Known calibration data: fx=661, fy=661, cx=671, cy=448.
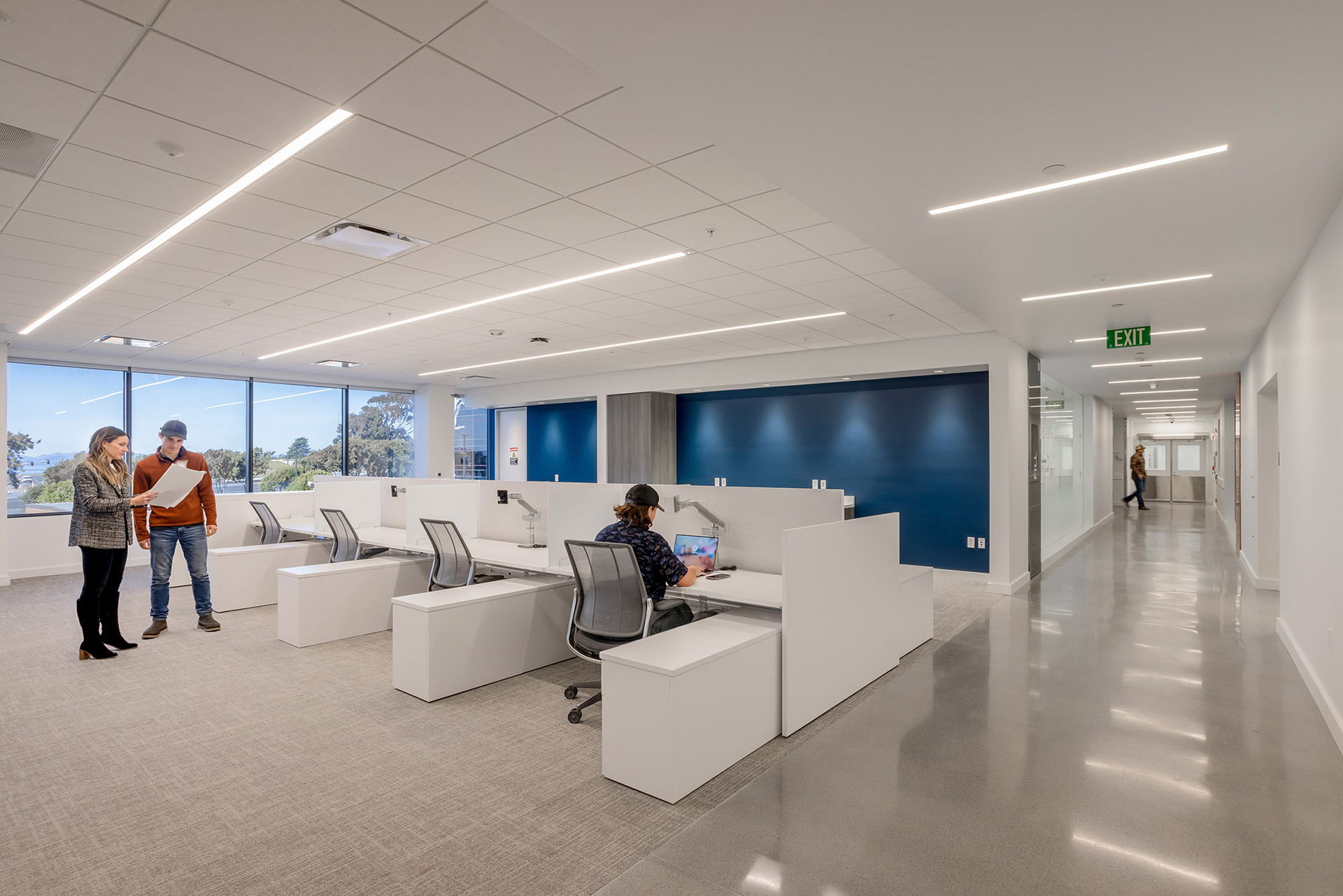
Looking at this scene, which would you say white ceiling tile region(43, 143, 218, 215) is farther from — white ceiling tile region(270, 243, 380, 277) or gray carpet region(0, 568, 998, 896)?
gray carpet region(0, 568, 998, 896)

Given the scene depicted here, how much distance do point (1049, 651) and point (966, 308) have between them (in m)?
2.66

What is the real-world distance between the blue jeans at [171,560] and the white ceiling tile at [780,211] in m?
4.99

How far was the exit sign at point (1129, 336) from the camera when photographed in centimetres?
600

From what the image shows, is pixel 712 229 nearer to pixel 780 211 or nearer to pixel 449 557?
pixel 780 211

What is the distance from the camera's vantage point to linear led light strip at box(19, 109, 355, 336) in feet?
9.12

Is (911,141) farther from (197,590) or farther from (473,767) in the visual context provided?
(197,590)

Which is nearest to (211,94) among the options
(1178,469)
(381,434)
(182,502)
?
(182,502)

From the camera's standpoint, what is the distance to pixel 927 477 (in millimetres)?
8133

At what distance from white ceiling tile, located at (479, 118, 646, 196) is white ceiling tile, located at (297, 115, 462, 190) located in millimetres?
261

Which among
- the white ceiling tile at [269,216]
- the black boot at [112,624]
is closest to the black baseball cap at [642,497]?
the white ceiling tile at [269,216]

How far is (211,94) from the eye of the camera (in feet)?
8.23

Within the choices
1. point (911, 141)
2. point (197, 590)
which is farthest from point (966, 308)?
point (197, 590)

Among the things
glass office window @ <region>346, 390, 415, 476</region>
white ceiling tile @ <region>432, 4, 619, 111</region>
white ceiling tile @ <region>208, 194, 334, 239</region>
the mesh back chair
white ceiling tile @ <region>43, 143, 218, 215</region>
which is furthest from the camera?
glass office window @ <region>346, 390, 415, 476</region>

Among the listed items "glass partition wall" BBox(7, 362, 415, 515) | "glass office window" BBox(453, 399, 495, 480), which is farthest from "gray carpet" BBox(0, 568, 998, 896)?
"glass office window" BBox(453, 399, 495, 480)
